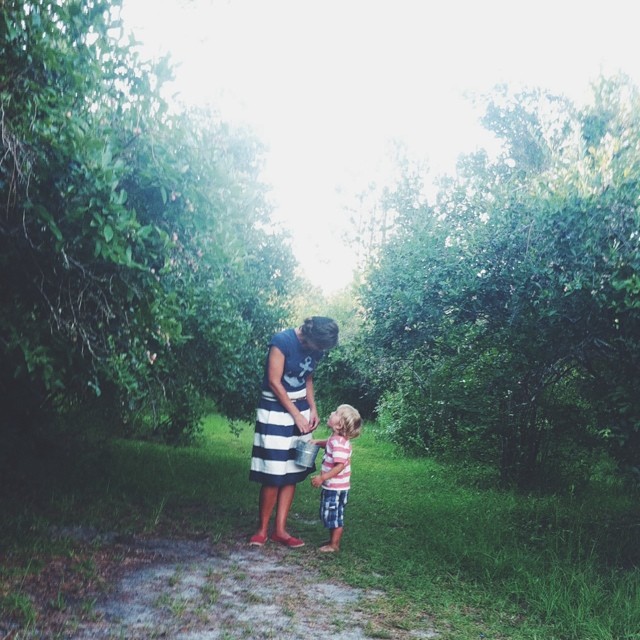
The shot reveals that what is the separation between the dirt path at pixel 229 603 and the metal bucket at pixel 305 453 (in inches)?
33.2

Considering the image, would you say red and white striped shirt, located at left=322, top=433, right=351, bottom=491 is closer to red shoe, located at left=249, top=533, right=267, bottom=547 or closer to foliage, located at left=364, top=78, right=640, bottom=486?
red shoe, located at left=249, top=533, right=267, bottom=547

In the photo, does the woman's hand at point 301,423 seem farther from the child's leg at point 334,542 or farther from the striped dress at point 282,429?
the child's leg at point 334,542

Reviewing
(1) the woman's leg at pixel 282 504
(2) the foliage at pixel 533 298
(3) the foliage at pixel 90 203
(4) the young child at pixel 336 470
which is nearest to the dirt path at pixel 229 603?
(1) the woman's leg at pixel 282 504

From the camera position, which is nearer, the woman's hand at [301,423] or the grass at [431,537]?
the grass at [431,537]

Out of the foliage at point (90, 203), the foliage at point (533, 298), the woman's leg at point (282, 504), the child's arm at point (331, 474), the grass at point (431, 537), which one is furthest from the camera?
the woman's leg at point (282, 504)

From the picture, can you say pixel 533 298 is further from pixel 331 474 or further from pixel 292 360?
pixel 331 474

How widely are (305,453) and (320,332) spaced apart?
1144mm

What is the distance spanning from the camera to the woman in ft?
19.6

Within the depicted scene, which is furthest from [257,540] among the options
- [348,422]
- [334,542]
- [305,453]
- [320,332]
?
[320,332]

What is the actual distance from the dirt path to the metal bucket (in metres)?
0.84

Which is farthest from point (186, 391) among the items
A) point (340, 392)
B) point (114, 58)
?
point (340, 392)

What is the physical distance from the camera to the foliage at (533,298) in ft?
18.2

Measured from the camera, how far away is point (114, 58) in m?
4.76

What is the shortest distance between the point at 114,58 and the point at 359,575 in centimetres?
454
